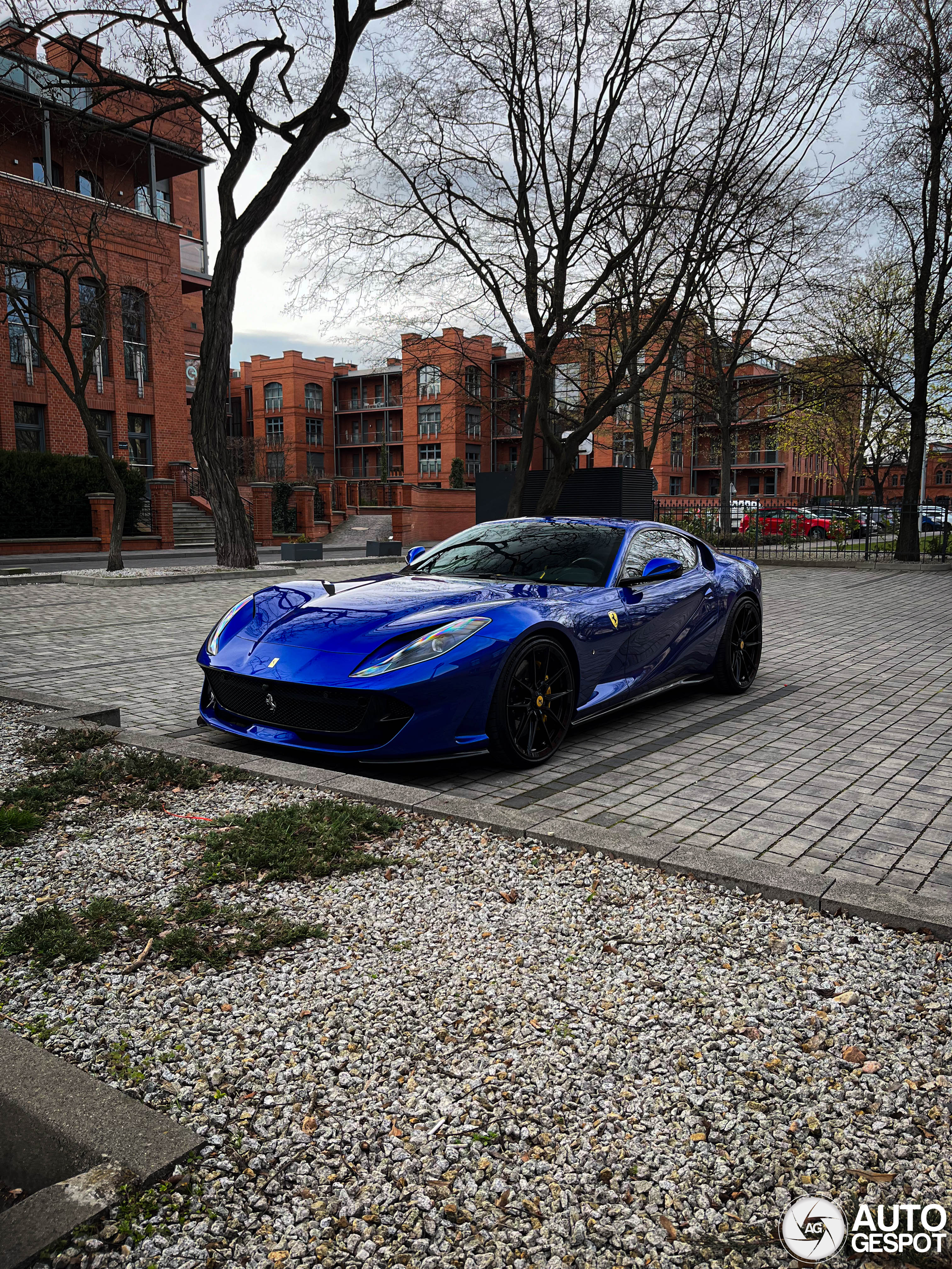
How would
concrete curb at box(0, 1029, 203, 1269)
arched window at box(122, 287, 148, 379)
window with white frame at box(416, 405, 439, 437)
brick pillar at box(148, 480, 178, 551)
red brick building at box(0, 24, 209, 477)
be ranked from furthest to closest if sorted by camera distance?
window with white frame at box(416, 405, 439, 437), arched window at box(122, 287, 148, 379), brick pillar at box(148, 480, 178, 551), red brick building at box(0, 24, 209, 477), concrete curb at box(0, 1029, 203, 1269)

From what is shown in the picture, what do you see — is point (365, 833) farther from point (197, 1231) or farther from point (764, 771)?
point (764, 771)

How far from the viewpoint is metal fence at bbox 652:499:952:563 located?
26078mm

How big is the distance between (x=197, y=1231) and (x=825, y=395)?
93.0 feet

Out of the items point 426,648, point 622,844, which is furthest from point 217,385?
point 622,844

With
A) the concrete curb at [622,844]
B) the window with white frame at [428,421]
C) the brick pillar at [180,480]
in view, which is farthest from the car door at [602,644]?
the window with white frame at [428,421]

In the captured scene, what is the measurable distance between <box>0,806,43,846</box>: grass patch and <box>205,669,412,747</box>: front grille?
1326mm

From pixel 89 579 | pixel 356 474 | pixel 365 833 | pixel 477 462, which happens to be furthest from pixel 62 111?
pixel 356 474

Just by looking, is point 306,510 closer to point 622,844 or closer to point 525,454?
point 525,454

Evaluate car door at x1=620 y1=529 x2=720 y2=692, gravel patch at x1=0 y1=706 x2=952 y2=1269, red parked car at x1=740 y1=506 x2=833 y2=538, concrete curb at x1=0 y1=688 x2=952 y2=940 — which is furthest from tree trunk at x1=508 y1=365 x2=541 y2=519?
red parked car at x1=740 y1=506 x2=833 y2=538

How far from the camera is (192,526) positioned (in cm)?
3472

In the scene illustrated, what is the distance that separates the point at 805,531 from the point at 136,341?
1030 inches

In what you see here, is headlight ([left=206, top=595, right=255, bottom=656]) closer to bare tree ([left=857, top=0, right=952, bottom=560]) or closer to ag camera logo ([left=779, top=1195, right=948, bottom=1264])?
ag camera logo ([left=779, top=1195, right=948, bottom=1264])

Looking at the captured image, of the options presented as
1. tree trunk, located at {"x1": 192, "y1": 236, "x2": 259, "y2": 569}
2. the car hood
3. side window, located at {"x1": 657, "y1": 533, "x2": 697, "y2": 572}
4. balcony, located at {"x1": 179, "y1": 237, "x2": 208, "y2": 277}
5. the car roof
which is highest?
balcony, located at {"x1": 179, "y1": 237, "x2": 208, "y2": 277}

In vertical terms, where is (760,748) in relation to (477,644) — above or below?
below
